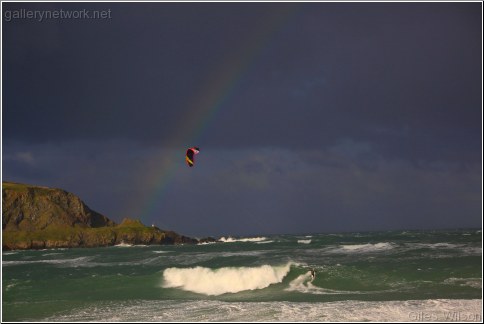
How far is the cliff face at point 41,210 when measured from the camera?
351 ft

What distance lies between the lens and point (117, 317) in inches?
587

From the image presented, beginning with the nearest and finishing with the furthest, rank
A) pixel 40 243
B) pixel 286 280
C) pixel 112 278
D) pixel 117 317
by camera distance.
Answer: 1. pixel 117 317
2. pixel 286 280
3. pixel 112 278
4. pixel 40 243

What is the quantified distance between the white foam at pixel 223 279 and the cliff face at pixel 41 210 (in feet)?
303

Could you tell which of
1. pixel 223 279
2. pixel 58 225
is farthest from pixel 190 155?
pixel 58 225

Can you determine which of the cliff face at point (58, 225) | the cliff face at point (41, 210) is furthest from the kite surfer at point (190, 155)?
the cliff face at point (41, 210)

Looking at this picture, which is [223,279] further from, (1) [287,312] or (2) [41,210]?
(2) [41,210]

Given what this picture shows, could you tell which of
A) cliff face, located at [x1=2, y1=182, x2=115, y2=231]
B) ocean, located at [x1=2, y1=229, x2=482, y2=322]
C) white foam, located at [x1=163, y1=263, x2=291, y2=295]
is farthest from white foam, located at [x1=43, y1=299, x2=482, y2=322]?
cliff face, located at [x1=2, y1=182, x2=115, y2=231]

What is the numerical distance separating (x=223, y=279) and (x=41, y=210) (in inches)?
3995

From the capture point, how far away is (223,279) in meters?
24.5

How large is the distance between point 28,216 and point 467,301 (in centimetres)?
11389

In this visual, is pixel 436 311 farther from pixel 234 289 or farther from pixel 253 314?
pixel 234 289

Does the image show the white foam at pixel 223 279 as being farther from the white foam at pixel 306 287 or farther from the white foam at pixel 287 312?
the white foam at pixel 287 312

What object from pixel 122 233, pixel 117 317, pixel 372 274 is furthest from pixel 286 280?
pixel 122 233

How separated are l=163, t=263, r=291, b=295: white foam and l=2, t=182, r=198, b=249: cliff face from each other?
74874mm
